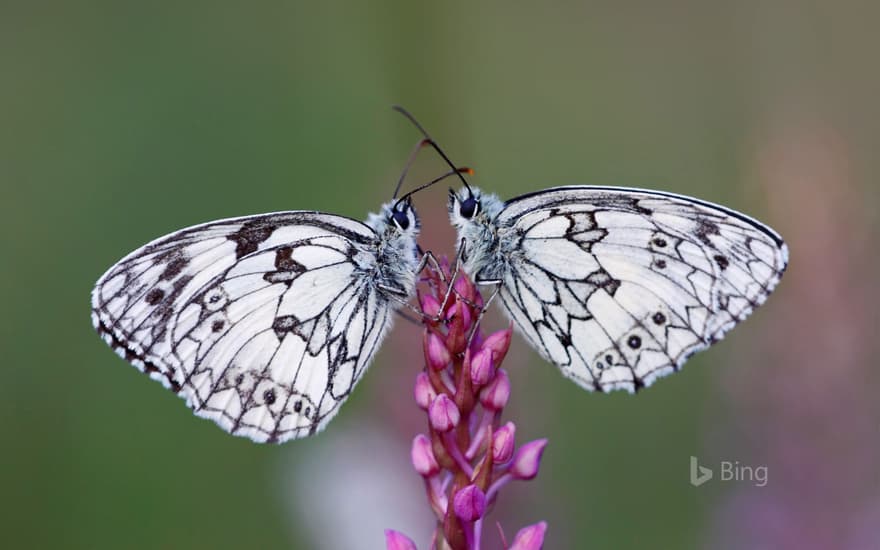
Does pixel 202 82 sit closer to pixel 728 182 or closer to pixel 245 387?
pixel 728 182

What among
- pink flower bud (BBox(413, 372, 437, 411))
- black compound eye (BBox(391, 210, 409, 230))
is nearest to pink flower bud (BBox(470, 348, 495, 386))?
pink flower bud (BBox(413, 372, 437, 411))

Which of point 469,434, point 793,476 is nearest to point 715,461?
point 793,476

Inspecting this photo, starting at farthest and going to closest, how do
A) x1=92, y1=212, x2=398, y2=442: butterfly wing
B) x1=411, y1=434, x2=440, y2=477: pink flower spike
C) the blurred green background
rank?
the blurred green background < x1=92, y1=212, x2=398, y2=442: butterfly wing < x1=411, y1=434, x2=440, y2=477: pink flower spike

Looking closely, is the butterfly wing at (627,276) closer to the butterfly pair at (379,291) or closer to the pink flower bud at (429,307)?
the butterfly pair at (379,291)

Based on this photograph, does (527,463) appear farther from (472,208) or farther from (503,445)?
(472,208)

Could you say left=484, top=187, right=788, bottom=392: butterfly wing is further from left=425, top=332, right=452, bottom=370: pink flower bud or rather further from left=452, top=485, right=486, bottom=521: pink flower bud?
left=452, top=485, right=486, bottom=521: pink flower bud

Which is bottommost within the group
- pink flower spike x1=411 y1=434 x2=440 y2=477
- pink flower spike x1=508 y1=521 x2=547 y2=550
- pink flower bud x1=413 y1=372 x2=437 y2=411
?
pink flower spike x1=508 y1=521 x2=547 y2=550

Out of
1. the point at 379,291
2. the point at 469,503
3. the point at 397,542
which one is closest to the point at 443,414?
the point at 469,503
